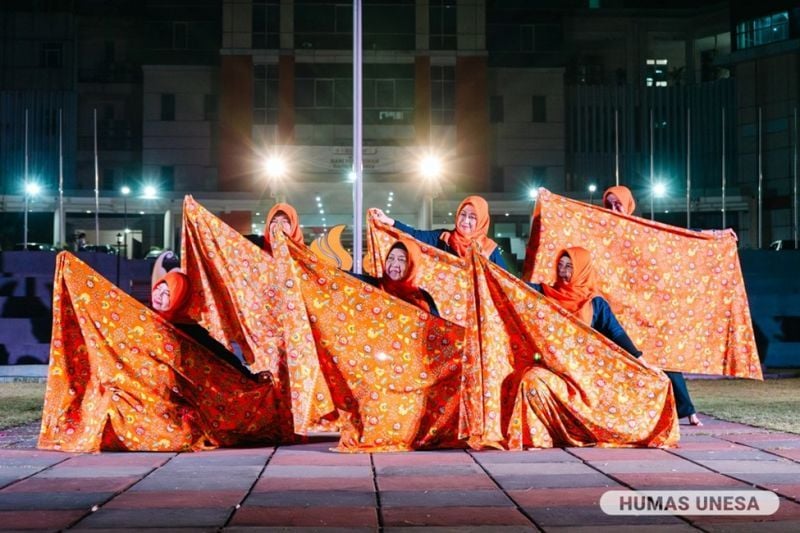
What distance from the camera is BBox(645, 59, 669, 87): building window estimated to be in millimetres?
41094

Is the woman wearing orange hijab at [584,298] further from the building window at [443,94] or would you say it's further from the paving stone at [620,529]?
the building window at [443,94]

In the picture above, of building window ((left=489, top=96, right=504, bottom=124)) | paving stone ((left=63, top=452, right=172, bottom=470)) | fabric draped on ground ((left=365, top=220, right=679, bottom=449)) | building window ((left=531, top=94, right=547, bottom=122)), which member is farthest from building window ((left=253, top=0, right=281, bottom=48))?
paving stone ((left=63, top=452, right=172, bottom=470))

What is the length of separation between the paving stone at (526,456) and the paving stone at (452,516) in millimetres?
1486

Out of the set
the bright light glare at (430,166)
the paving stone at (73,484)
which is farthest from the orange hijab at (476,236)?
the bright light glare at (430,166)

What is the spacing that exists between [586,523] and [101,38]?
39.5 meters

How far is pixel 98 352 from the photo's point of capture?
6.69 meters

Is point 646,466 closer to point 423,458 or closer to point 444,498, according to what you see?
point 423,458

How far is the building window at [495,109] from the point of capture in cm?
3831

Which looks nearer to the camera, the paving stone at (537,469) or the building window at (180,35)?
the paving stone at (537,469)

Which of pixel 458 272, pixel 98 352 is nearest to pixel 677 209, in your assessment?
pixel 458 272

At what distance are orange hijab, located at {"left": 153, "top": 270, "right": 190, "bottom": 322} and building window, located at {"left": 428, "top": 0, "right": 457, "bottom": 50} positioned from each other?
30.5 metres

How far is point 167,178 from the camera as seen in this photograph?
37406 mm

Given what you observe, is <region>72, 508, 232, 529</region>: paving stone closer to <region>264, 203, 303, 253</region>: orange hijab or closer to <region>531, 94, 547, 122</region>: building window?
<region>264, 203, 303, 253</region>: orange hijab

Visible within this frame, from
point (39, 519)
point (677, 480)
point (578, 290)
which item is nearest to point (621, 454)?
point (677, 480)
